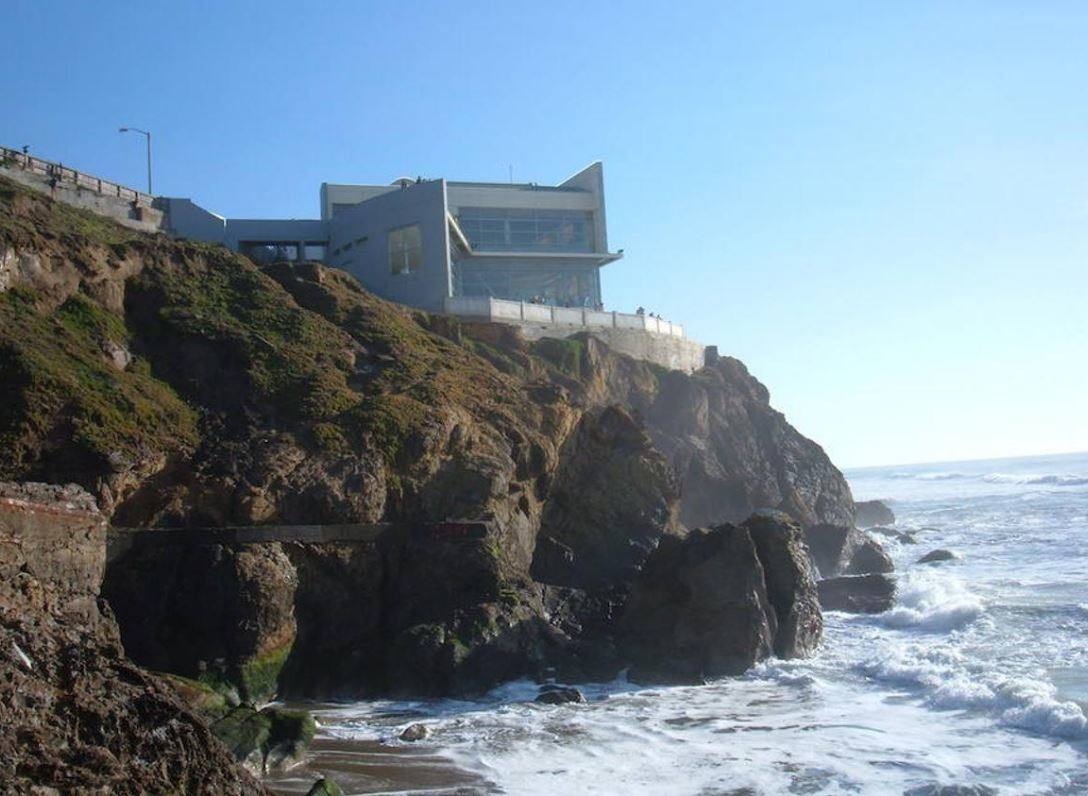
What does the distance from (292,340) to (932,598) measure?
18593mm

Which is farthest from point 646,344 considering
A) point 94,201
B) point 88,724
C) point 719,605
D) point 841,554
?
point 88,724

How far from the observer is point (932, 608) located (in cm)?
3055

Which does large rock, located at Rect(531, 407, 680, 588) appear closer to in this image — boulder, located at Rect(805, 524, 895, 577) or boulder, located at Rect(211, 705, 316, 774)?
boulder, located at Rect(805, 524, 895, 577)

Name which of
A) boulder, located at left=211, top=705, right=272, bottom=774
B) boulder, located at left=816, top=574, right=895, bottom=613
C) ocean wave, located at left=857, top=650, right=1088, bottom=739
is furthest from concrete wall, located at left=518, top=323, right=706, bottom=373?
boulder, located at left=211, top=705, right=272, bottom=774

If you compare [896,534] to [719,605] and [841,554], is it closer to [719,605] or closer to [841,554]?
[841,554]

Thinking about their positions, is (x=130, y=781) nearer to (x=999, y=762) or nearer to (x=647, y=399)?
(x=999, y=762)

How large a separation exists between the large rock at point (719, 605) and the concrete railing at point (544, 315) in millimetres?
17034

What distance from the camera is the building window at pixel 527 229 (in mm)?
52812

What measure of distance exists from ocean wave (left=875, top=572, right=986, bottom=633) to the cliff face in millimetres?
6570

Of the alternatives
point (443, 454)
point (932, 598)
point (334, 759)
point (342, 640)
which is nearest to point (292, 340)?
point (443, 454)

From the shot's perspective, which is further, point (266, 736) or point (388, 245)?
point (388, 245)

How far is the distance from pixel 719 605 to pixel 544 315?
2177 centimetres

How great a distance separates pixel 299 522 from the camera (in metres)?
23.8

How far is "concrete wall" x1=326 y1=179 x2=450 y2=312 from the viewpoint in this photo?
42.1m
